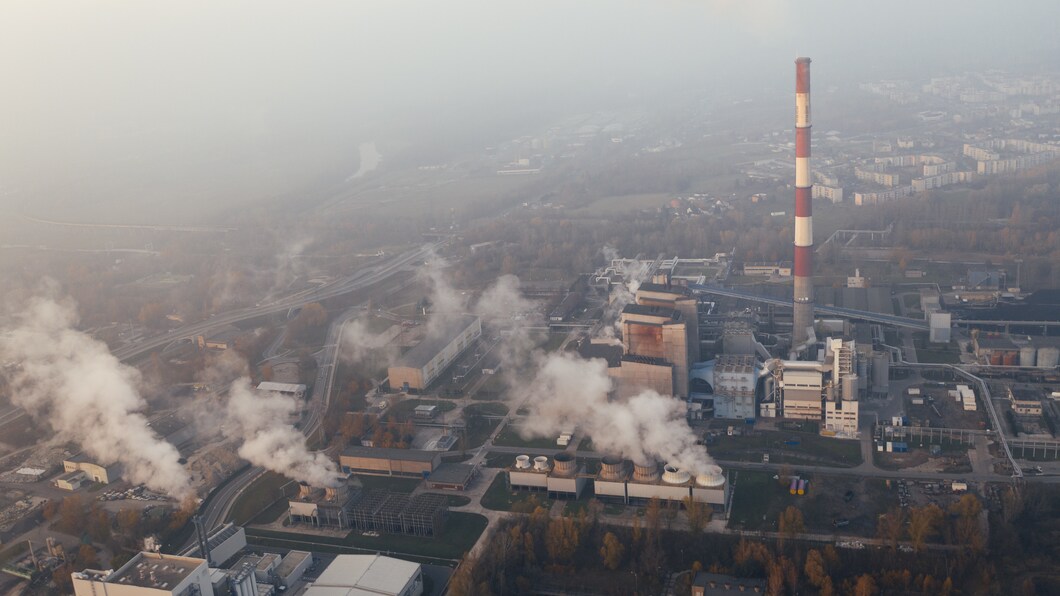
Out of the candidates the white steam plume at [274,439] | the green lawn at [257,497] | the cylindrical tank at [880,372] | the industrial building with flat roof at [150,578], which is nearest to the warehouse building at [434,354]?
the white steam plume at [274,439]

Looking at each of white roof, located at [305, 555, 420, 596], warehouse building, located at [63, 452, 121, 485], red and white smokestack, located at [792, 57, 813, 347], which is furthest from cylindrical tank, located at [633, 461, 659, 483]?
warehouse building, located at [63, 452, 121, 485]

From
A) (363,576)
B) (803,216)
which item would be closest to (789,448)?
(803,216)

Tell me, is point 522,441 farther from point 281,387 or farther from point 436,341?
point 281,387

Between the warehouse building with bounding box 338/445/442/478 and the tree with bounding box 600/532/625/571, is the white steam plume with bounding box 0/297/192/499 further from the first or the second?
the tree with bounding box 600/532/625/571

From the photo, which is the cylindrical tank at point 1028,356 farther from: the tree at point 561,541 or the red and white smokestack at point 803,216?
the tree at point 561,541

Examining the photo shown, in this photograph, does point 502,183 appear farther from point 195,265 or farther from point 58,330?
point 58,330

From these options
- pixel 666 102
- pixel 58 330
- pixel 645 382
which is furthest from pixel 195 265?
pixel 666 102
